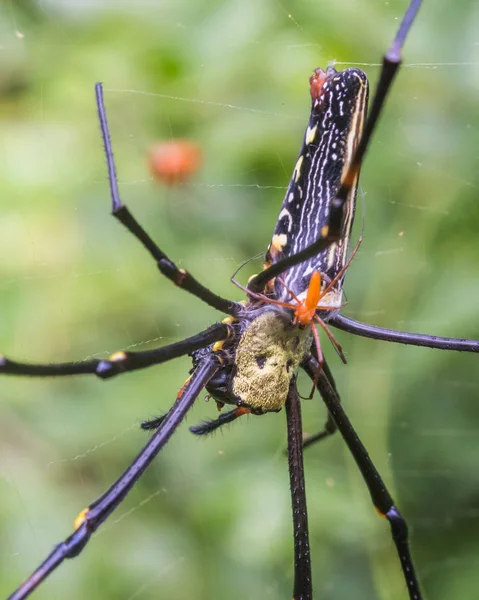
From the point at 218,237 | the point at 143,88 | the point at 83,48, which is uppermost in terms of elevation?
the point at 83,48

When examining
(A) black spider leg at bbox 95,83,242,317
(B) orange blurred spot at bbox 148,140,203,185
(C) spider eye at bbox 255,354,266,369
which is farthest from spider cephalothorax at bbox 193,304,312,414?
(B) orange blurred spot at bbox 148,140,203,185

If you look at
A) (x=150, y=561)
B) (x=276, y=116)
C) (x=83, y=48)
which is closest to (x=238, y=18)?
(x=276, y=116)

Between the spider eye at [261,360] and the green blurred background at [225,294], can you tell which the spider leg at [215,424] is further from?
the green blurred background at [225,294]

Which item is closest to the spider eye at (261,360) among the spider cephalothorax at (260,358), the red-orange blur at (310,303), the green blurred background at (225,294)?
the spider cephalothorax at (260,358)

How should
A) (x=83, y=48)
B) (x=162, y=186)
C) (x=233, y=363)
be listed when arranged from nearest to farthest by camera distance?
1. (x=233, y=363)
2. (x=162, y=186)
3. (x=83, y=48)

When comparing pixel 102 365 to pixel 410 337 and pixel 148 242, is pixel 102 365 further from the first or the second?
pixel 410 337

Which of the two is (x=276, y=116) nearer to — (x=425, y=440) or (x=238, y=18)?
(x=238, y=18)

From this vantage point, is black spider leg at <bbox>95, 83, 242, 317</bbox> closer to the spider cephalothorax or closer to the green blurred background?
the spider cephalothorax
